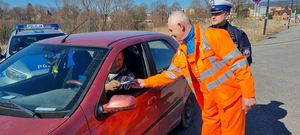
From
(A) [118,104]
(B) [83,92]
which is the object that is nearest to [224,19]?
(A) [118,104]

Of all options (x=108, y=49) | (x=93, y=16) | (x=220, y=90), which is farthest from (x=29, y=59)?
(x=93, y=16)

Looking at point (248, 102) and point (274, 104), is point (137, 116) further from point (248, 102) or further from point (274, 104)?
point (274, 104)

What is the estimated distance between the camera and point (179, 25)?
300cm

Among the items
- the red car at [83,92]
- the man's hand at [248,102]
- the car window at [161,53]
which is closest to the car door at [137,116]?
the red car at [83,92]

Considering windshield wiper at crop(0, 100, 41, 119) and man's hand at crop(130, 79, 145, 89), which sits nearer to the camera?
windshield wiper at crop(0, 100, 41, 119)

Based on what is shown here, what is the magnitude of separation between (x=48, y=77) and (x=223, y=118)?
178 cm

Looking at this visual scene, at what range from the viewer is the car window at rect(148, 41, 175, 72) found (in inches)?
154

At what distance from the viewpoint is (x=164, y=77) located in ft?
11.5

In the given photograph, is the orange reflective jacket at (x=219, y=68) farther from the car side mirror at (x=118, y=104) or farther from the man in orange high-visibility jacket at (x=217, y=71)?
the car side mirror at (x=118, y=104)

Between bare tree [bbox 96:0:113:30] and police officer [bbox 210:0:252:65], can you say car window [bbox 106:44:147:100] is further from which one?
bare tree [bbox 96:0:113:30]

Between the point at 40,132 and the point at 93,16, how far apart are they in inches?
785

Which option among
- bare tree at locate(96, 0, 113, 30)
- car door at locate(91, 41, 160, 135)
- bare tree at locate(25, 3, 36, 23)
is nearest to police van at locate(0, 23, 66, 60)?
car door at locate(91, 41, 160, 135)

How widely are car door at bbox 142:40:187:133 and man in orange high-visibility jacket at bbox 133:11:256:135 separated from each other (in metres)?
0.51

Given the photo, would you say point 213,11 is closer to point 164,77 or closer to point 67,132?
point 164,77
